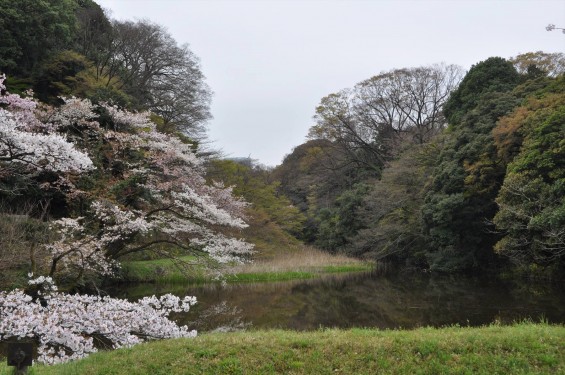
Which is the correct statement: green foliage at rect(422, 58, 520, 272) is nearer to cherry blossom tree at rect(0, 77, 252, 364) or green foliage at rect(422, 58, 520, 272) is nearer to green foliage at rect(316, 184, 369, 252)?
green foliage at rect(316, 184, 369, 252)

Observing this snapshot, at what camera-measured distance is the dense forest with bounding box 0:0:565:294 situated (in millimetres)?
13453

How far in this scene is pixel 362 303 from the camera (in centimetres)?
1634

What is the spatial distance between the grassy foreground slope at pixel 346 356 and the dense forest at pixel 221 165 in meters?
3.39

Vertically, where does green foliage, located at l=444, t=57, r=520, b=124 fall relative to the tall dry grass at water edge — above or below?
above

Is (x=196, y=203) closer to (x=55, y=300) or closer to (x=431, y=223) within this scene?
(x=55, y=300)

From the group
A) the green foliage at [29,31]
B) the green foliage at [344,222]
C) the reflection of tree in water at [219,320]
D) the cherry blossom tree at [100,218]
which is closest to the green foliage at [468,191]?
the green foliage at [344,222]

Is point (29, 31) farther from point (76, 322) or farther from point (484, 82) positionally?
point (484, 82)

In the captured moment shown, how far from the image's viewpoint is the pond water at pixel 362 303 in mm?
12539

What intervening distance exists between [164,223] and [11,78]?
41.7 feet

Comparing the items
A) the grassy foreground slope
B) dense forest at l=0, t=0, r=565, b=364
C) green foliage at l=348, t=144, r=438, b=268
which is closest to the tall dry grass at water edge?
dense forest at l=0, t=0, r=565, b=364

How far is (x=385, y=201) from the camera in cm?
3086

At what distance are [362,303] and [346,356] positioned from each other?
34.2 feet

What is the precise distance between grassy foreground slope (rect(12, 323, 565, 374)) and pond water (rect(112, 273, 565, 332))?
420 cm

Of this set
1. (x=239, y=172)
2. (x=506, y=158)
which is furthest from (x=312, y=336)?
(x=239, y=172)
